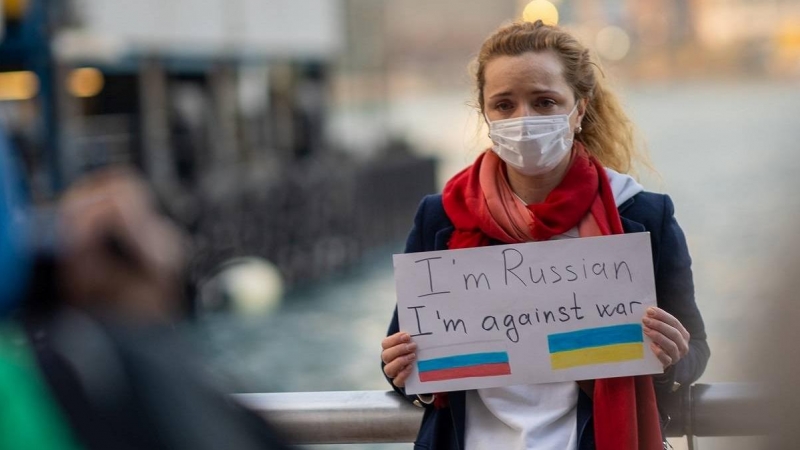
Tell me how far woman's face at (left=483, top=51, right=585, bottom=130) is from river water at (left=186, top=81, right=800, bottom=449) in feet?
0.98

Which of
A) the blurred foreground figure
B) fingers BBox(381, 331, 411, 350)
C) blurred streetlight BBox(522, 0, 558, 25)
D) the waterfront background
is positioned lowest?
the blurred foreground figure

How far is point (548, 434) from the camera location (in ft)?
7.83

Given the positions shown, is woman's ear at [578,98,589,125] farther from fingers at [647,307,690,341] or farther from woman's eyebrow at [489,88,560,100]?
fingers at [647,307,690,341]

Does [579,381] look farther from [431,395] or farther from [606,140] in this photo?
[606,140]

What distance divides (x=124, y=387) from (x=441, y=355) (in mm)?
1464

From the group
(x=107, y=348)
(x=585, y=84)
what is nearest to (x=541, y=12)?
(x=585, y=84)

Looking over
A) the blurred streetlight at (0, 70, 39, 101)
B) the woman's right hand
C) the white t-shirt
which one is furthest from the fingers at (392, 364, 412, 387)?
the blurred streetlight at (0, 70, 39, 101)

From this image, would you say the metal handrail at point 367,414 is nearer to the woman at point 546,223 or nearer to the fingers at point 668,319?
the woman at point 546,223

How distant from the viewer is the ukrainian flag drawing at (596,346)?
2492mm

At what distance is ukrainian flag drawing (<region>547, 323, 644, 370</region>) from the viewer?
2492 mm

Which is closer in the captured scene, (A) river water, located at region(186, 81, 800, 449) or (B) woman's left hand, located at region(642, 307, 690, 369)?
(A) river water, located at region(186, 81, 800, 449)

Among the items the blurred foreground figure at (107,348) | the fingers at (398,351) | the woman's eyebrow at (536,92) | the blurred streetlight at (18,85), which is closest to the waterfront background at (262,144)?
the blurred streetlight at (18,85)

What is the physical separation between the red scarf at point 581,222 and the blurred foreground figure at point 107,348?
1.30m

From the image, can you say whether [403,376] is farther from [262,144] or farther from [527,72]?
[262,144]
